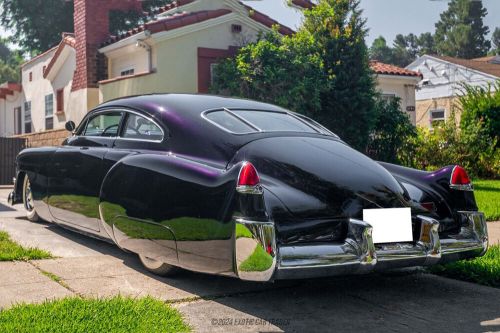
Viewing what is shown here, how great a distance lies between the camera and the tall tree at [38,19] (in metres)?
31.6

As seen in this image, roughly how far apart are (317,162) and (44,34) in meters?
32.0

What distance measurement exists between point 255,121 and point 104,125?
5.35 ft

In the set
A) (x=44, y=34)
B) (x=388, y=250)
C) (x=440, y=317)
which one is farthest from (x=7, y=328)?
(x=44, y=34)

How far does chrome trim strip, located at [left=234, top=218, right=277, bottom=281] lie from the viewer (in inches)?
124

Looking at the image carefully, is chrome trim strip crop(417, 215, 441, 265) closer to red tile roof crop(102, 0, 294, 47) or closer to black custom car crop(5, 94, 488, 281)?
black custom car crop(5, 94, 488, 281)

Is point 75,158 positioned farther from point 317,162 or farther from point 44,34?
point 44,34

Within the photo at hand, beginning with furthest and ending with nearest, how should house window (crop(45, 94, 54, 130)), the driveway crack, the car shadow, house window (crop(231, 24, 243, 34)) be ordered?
1. house window (crop(45, 94, 54, 130))
2. house window (crop(231, 24, 243, 34))
3. the driveway crack
4. the car shadow

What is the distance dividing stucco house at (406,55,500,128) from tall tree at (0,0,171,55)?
1543 centimetres

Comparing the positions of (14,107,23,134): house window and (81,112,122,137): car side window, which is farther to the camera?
(14,107,23,134): house window

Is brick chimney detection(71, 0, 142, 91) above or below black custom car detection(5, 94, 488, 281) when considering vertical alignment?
above

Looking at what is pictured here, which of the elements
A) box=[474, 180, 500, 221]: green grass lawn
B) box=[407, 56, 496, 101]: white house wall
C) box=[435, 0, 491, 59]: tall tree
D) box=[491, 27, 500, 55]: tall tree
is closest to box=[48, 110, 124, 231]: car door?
box=[474, 180, 500, 221]: green grass lawn

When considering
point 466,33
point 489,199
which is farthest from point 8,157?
point 466,33

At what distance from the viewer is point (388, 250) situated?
3.51 metres

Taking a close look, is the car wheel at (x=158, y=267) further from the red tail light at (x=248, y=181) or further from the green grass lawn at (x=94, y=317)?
the red tail light at (x=248, y=181)
